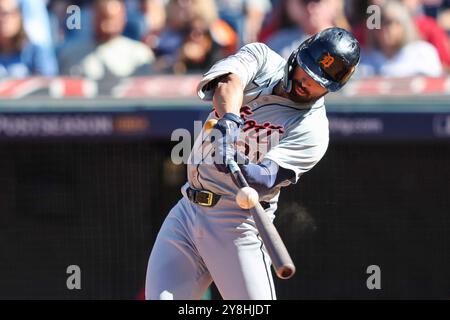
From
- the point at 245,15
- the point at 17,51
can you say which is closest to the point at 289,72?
the point at 17,51

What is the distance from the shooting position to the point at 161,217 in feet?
17.1

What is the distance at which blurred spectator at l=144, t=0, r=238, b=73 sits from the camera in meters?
6.02

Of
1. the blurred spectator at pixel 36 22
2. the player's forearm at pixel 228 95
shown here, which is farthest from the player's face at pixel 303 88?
the blurred spectator at pixel 36 22

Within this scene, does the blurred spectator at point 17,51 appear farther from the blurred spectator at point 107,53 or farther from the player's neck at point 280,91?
the player's neck at point 280,91

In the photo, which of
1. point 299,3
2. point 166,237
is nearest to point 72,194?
point 166,237

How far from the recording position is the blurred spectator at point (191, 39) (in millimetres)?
6016

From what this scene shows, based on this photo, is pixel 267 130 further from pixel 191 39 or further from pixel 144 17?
pixel 144 17

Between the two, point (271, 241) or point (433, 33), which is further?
point (433, 33)

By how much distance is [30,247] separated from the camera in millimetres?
5176

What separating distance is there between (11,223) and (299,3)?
2317mm

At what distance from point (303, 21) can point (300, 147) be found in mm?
2544

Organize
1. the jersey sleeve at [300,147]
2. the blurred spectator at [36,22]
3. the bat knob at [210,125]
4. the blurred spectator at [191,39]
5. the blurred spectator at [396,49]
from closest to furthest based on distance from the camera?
the bat knob at [210,125]
the jersey sleeve at [300,147]
the blurred spectator at [396,49]
the blurred spectator at [191,39]
the blurred spectator at [36,22]

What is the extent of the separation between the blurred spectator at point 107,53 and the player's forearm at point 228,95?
2.50 m
